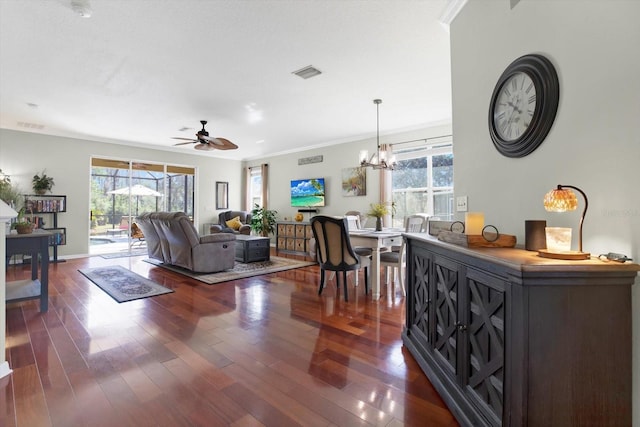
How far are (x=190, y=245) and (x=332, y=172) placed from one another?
3740 mm

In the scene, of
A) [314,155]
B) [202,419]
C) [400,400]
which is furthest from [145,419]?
[314,155]

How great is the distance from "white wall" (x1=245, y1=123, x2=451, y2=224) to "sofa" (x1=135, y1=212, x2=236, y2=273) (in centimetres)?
287

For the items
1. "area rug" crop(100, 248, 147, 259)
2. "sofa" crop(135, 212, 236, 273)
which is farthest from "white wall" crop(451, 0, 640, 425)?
"area rug" crop(100, 248, 147, 259)

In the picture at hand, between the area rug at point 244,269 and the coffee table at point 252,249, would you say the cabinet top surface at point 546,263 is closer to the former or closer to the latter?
the area rug at point 244,269

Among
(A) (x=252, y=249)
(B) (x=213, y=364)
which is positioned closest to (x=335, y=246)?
(B) (x=213, y=364)

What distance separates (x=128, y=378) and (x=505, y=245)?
93.6 inches

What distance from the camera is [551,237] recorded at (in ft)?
4.52

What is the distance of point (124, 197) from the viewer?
769 centimetres

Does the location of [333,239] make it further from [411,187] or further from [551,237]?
[411,187]

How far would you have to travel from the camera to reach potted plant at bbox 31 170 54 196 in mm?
6223

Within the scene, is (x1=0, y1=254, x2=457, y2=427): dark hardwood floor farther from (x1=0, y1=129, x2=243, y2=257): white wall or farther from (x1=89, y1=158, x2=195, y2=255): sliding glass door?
(x1=89, y1=158, x2=195, y2=255): sliding glass door

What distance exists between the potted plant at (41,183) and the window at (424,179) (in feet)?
23.1

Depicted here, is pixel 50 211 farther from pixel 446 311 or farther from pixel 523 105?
pixel 523 105

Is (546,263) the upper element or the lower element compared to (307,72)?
lower
